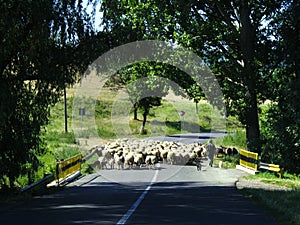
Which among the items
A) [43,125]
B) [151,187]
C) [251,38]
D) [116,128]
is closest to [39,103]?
[43,125]

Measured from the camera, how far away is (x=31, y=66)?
14.8 meters

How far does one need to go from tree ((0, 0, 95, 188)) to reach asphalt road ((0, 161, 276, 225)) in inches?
69.9

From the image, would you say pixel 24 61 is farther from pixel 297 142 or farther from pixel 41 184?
pixel 297 142

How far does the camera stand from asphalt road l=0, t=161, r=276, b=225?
35.0ft

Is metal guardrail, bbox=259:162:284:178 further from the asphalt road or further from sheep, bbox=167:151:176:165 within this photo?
sheep, bbox=167:151:176:165

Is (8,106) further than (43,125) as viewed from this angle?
No

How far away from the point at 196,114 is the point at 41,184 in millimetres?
34501

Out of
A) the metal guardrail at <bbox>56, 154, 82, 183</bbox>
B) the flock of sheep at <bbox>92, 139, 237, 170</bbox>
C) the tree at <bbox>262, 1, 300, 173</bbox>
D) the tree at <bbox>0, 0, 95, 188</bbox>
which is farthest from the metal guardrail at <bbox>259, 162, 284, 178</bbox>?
the tree at <bbox>0, 0, 95, 188</bbox>

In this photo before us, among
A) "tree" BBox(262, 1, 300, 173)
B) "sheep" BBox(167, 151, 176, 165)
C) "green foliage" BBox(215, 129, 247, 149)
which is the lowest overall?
"sheep" BBox(167, 151, 176, 165)

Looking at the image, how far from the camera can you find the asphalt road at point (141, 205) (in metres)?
10.7

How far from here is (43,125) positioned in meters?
16.7

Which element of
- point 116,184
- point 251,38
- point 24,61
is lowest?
point 116,184

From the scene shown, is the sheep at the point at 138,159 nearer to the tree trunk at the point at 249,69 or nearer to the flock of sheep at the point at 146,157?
the flock of sheep at the point at 146,157

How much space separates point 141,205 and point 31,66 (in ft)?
16.5
